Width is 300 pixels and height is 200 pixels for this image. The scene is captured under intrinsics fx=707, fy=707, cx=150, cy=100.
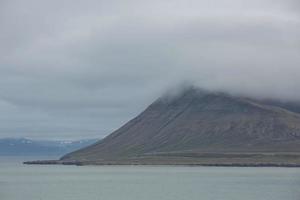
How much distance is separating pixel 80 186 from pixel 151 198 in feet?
123

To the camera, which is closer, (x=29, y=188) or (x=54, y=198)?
(x=54, y=198)

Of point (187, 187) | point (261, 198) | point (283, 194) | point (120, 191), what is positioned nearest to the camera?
point (261, 198)

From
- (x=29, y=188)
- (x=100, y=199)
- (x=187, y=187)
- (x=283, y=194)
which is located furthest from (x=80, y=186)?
(x=283, y=194)

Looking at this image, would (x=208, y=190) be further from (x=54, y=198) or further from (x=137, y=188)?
(x=54, y=198)

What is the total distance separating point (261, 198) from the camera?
364 ft

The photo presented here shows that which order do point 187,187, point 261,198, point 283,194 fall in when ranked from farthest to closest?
point 187,187
point 283,194
point 261,198

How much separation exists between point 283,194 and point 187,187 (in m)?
25.9

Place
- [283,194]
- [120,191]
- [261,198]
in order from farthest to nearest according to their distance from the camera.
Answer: [120,191], [283,194], [261,198]

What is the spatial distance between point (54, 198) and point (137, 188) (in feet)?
85.7

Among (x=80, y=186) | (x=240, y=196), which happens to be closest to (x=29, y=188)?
(x=80, y=186)

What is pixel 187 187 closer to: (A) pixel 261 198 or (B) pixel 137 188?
(B) pixel 137 188

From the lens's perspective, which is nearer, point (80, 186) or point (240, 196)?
point (240, 196)

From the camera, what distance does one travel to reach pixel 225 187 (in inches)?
5472

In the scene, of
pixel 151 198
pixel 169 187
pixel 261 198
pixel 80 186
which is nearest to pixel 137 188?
pixel 169 187
